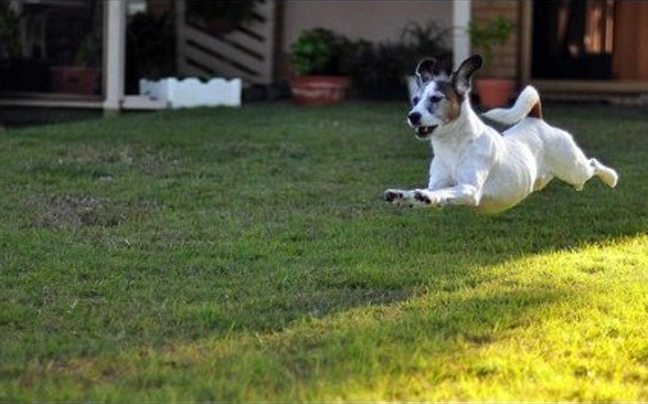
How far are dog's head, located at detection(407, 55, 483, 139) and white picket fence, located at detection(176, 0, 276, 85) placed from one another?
11071 millimetres

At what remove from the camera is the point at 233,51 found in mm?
16594

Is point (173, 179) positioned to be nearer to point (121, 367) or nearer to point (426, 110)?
point (426, 110)

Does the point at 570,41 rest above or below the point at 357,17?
below

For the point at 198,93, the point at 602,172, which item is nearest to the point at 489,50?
the point at 198,93

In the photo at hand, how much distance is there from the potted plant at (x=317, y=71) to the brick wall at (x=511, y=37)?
1.86m

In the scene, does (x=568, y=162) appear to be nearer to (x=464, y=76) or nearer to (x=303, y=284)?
(x=464, y=76)

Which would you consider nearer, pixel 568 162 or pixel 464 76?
pixel 464 76

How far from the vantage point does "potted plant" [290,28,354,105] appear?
47.9 ft

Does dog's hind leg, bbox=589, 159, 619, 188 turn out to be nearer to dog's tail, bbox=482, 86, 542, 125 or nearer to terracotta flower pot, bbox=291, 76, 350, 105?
dog's tail, bbox=482, 86, 542, 125

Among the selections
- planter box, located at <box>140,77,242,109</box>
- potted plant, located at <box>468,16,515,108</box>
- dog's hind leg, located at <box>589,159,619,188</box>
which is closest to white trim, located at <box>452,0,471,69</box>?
potted plant, located at <box>468,16,515,108</box>

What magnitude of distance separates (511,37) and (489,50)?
0.85 meters

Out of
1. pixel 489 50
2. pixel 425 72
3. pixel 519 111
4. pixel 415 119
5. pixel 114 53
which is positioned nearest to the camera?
pixel 415 119

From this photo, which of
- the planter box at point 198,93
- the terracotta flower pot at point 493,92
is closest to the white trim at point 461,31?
the terracotta flower pot at point 493,92

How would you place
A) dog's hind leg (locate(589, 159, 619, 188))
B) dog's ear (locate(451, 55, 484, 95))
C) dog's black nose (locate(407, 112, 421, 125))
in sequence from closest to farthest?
dog's black nose (locate(407, 112, 421, 125)) → dog's ear (locate(451, 55, 484, 95)) → dog's hind leg (locate(589, 159, 619, 188))
